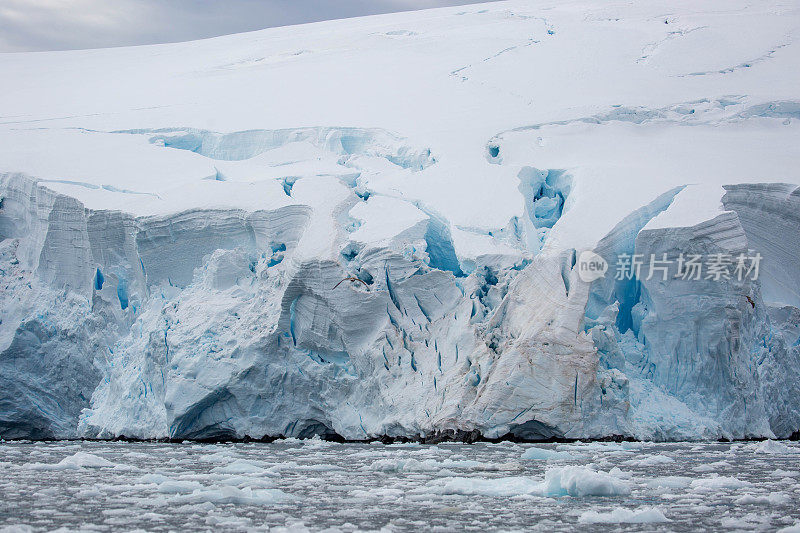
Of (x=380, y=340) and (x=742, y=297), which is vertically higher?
(x=742, y=297)

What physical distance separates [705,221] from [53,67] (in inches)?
626

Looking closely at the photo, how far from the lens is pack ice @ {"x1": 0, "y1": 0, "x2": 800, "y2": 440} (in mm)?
8312

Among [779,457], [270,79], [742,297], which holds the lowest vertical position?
[779,457]

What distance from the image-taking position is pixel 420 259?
8852 mm

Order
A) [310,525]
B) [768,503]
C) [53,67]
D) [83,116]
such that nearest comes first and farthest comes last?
1. [310,525]
2. [768,503]
3. [83,116]
4. [53,67]

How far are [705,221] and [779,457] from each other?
260 centimetres

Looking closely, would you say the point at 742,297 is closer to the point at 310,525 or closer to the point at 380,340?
the point at 380,340

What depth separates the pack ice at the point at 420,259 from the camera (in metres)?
8.31

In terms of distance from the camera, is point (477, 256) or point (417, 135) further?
point (417, 135)

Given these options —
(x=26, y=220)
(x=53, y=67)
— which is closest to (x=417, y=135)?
(x=26, y=220)

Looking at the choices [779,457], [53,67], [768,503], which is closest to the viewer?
[768,503]

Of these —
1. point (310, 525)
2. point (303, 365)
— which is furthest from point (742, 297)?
point (310, 525)

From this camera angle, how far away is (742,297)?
8.40m

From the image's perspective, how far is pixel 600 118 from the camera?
37.3 feet
